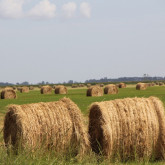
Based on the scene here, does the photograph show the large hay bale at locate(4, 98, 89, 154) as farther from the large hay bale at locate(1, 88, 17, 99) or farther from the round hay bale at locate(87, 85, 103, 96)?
the large hay bale at locate(1, 88, 17, 99)

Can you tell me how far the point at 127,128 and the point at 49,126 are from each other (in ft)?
6.59

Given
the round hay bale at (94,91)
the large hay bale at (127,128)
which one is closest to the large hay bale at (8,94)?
the round hay bale at (94,91)

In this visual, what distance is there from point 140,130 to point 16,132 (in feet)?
10.4

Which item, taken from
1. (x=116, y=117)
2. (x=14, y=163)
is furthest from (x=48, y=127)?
(x=14, y=163)

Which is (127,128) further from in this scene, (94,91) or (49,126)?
(94,91)

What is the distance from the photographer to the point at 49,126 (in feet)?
33.2

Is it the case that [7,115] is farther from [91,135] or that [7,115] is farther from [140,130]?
[140,130]

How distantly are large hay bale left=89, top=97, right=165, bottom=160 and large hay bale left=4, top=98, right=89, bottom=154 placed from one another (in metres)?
0.44

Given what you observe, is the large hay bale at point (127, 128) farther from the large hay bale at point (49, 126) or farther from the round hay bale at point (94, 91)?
the round hay bale at point (94, 91)

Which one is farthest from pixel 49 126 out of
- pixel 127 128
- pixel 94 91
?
pixel 94 91

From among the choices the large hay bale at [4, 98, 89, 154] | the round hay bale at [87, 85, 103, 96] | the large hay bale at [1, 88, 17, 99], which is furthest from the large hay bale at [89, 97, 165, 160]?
the large hay bale at [1, 88, 17, 99]

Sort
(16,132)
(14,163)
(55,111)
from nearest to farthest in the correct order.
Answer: (14,163) → (16,132) → (55,111)

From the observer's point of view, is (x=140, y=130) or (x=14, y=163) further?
(x=140, y=130)

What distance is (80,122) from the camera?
10516 mm
